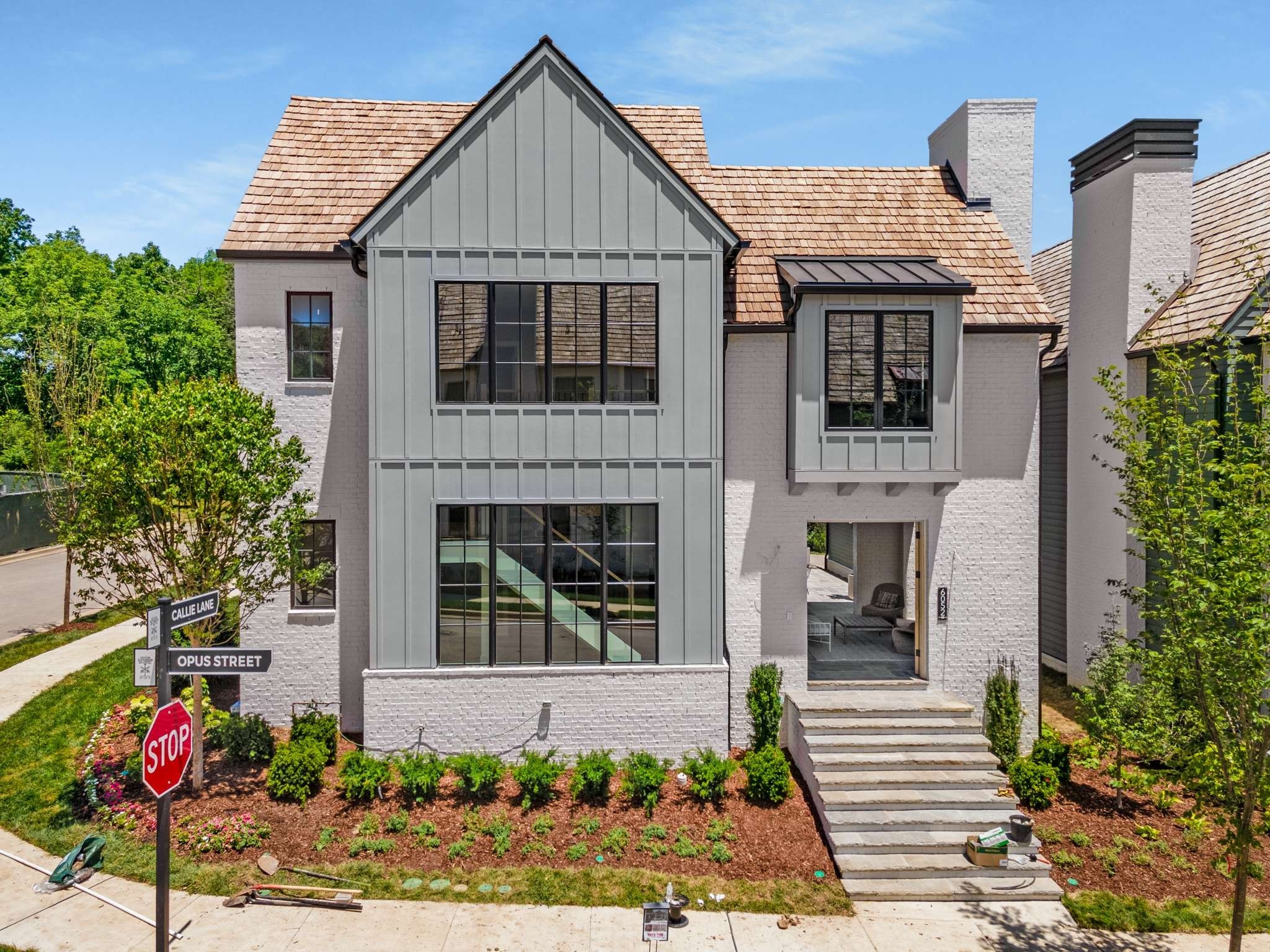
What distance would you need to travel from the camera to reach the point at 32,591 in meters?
23.3

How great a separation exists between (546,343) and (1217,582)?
8.66m

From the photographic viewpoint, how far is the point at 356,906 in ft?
27.4

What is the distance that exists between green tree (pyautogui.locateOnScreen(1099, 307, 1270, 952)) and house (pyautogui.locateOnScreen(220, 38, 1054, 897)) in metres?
3.56

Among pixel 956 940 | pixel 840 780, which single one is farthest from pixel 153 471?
pixel 956 940

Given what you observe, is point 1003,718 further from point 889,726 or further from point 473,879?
point 473,879

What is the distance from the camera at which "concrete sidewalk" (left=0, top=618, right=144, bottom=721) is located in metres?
14.2

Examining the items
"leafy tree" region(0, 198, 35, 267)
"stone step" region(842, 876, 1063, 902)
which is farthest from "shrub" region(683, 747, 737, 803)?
"leafy tree" region(0, 198, 35, 267)

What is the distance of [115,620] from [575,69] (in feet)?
60.3

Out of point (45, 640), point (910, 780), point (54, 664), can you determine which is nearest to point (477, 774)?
point (910, 780)

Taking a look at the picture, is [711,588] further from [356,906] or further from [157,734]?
[157,734]

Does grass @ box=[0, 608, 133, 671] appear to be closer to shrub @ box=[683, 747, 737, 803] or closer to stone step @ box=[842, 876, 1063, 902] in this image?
shrub @ box=[683, 747, 737, 803]

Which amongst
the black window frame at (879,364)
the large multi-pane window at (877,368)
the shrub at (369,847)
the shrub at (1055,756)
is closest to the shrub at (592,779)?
the shrub at (369,847)

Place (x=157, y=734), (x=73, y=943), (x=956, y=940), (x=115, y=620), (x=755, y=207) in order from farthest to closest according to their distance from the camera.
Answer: (x=115, y=620) < (x=755, y=207) < (x=956, y=940) < (x=73, y=943) < (x=157, y=734)

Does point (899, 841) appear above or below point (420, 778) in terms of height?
below
